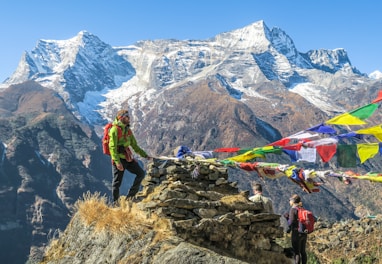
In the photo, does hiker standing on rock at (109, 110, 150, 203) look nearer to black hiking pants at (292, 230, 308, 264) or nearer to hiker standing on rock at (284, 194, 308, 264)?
hiker standing on rock at (284, 194, 308, 264)

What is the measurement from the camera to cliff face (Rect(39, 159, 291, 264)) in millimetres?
9648

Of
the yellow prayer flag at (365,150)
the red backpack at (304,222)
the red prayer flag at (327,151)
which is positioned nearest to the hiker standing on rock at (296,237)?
the red backpack at (304,222)

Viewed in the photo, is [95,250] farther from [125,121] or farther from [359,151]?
[359,151]

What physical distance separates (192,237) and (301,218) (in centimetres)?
345

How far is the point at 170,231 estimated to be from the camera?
10086mm

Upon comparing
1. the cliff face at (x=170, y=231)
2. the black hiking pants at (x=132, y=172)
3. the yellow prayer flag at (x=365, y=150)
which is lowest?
the cliff face at (x=170, y=231)

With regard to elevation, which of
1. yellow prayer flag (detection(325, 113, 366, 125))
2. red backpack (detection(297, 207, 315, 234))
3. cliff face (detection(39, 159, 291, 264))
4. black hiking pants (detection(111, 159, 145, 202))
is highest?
yellow prayer flag (detection(325, 113, 366, 125))

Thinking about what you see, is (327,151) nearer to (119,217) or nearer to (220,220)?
(220,220)

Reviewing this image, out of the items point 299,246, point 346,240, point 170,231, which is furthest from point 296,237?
point 346,240

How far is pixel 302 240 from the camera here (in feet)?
41.0

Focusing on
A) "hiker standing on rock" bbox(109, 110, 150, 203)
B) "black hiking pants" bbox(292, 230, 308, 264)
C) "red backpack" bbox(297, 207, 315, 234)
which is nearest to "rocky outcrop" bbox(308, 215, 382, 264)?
"black hiking pants" bbox(292, 230, 308, 264)

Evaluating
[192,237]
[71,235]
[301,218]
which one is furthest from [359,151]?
[71,235]

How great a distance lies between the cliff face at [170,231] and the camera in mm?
9648

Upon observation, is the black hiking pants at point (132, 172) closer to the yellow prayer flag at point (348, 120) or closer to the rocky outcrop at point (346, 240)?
the yellow prayer flag at point (348, 120)
